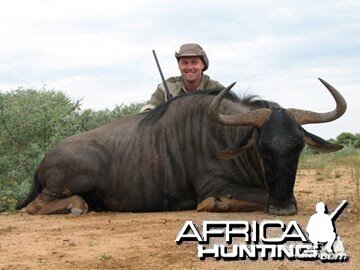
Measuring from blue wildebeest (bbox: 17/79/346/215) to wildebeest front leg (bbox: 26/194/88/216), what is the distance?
11mm

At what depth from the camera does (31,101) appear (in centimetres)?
1044

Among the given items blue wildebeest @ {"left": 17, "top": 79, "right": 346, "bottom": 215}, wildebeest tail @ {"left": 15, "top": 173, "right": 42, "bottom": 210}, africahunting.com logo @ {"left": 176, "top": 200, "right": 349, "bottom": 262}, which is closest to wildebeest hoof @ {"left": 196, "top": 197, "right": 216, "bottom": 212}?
blue wildebeest @ {"left": 17, "top": 79, "right": 346, "bottom": 215}

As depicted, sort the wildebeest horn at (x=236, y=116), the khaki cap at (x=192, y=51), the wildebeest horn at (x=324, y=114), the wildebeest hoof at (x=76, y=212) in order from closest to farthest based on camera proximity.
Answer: the wildebeest horn at (x=236, y=116) < the wildebeest horn at (x=324, y=114) < the wildebeest hoof at (x=76, y=212) < the khaki cap at (x=192, y=51)

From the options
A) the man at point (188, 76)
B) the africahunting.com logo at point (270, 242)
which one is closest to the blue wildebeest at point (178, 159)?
the man at point (188, 76)

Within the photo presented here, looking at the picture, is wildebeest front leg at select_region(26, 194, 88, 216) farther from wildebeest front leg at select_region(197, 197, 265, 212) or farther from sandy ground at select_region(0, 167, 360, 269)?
wildebeest front leg at select_region(197, 197, 265, 212)

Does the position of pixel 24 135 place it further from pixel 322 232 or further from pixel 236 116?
pixel 322 232

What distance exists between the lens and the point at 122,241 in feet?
17.9

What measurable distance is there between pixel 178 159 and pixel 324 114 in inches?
65.7

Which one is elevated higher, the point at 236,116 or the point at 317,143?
the point at 236,116

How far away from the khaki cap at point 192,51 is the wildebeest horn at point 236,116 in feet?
7.34

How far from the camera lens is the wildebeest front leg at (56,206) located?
7.62m

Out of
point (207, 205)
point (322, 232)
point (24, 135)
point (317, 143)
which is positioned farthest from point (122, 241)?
point (24, 135)

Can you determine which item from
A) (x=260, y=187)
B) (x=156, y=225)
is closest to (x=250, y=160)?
(x=260, y=187)

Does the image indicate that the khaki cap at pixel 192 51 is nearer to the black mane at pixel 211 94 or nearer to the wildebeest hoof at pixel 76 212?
the black mane at pixel 211 94
